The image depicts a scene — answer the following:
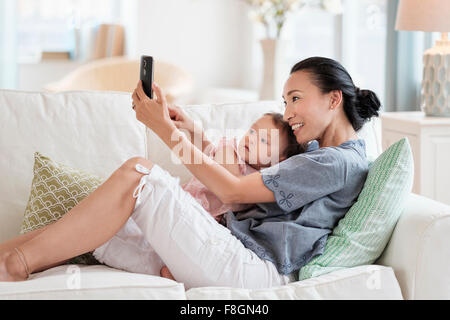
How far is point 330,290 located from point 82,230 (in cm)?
66

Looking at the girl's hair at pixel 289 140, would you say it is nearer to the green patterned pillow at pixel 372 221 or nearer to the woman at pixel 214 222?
the woman at pixel 214 222

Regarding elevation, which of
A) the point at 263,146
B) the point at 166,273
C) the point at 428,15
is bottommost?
the point at 166,273

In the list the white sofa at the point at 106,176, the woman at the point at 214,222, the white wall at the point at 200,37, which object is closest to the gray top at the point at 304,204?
the woman at the point at 214,222

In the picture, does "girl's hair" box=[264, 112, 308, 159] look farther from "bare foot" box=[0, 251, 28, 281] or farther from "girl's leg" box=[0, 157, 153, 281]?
Answer: "bare foot" box=[0, 251, 28, 281]

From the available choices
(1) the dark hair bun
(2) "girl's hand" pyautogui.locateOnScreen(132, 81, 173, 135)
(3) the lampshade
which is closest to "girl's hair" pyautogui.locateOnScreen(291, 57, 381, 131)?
(1) the dark hair bun

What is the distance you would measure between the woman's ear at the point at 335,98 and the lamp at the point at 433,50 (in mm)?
1028

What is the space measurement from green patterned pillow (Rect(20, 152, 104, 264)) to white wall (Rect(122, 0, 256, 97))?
3.50 metres

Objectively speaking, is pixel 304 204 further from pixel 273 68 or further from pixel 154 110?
pixel 273 68

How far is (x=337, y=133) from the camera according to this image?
1908 millimetres

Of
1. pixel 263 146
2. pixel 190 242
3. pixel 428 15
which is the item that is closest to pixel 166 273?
pixel 190 242

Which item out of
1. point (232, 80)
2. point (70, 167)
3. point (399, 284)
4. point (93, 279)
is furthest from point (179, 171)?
point (232, 80)

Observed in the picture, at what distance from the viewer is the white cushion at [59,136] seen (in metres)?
2.06

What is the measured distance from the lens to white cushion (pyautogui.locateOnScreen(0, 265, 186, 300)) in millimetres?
1504

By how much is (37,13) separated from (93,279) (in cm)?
475
